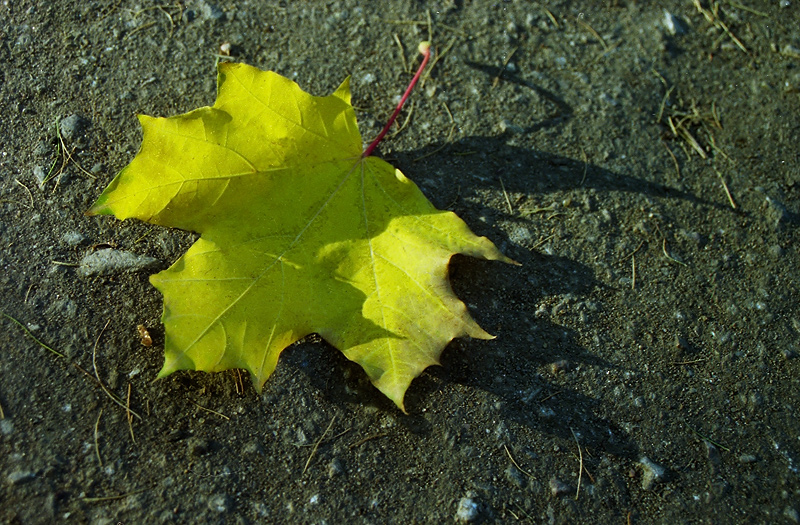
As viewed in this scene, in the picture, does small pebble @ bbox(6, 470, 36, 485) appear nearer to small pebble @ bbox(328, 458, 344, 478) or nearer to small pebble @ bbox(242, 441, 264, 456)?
small pebble @ bbox(242, 441, 264, 456)

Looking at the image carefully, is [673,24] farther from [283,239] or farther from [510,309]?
[283,239]

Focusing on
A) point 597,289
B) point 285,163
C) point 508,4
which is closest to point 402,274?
point 285,163

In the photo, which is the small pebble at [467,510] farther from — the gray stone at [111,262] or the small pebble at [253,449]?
the gray stone at [111,262]

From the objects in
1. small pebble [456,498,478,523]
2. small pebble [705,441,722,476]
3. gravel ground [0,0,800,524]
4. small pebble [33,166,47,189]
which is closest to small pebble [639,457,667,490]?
gravel ground [0,0,800,524]

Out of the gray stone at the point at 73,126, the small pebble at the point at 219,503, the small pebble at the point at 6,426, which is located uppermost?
the gray stone at the point at 73,126

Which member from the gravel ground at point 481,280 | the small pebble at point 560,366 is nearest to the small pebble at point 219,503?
the gravel ground at point 481,280

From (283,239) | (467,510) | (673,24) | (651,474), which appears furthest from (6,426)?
(673,24)
